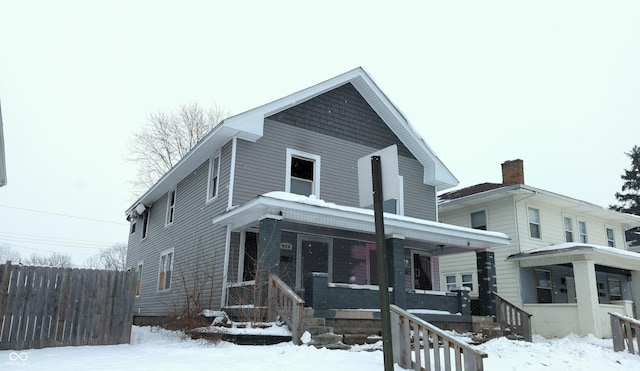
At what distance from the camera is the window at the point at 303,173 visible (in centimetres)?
1507

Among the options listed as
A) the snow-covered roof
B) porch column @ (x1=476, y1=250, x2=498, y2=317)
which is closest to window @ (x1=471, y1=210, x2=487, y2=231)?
the snow-covered roof

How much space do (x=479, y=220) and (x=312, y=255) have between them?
10481 millimetres

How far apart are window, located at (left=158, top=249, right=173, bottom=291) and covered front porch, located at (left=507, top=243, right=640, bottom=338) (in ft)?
42.8

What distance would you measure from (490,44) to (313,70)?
6004cm

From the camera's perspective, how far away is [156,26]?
59.2 metres

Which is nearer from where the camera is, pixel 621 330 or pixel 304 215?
pixel 304 215

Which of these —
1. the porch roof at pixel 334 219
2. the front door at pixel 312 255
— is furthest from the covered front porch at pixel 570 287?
the front door at pixel 312 255

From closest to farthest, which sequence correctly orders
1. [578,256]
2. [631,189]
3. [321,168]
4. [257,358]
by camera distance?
[257,358], [321,168], [578,256], [631,189]

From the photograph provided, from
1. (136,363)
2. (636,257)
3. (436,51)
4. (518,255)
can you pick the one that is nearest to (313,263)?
(136,363)

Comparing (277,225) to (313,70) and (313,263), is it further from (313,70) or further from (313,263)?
(313,70)

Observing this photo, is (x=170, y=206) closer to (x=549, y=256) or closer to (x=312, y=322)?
(x=312, y=322)

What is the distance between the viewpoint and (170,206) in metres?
19.1

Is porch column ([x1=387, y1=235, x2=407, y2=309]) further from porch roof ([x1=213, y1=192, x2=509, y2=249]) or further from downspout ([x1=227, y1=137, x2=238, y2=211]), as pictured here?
downspout ([x1=227, y1=137, x2=238, y2=211])

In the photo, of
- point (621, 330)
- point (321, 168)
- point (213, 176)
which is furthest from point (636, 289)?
point (213, 176)
